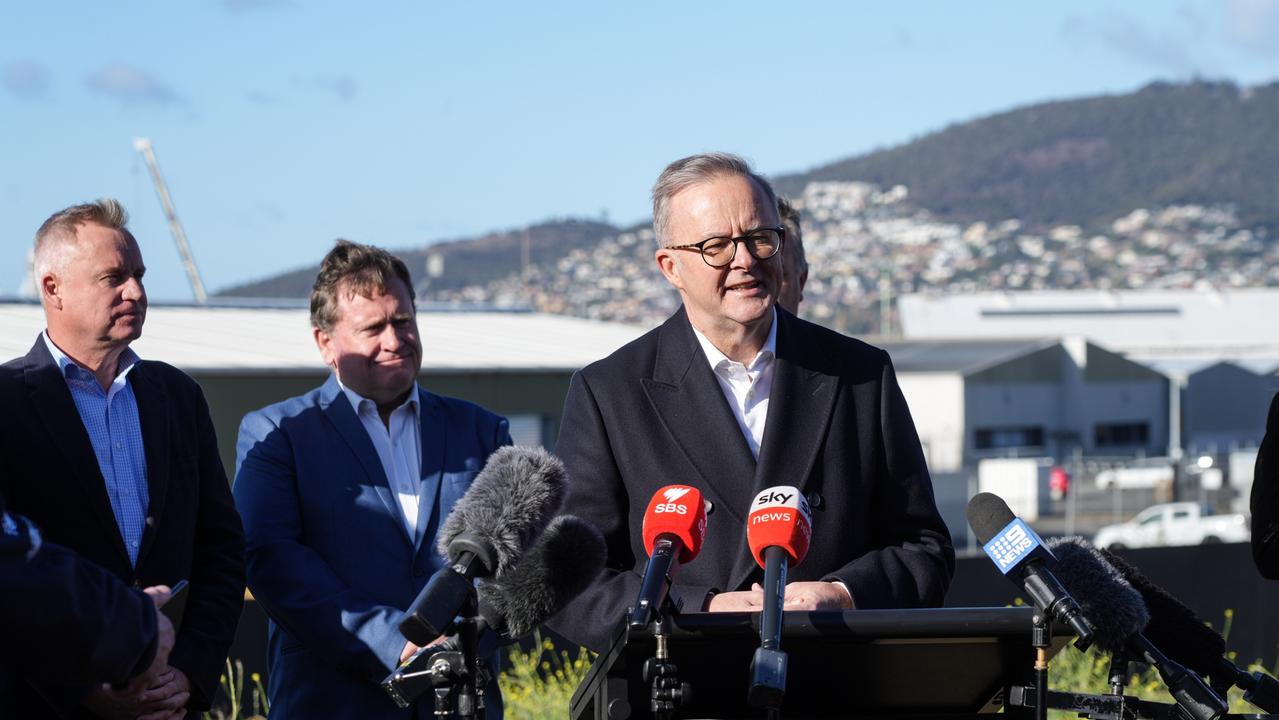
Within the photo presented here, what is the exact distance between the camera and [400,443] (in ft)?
16.4

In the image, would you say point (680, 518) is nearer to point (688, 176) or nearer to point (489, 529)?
point (489, 529)

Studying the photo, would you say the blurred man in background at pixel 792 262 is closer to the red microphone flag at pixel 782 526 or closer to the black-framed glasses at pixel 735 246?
the black-framed glasses at pixel 735 246

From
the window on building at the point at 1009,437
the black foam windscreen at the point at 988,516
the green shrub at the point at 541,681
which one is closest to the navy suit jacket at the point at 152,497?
the black foam windscreen at the point at 988,516

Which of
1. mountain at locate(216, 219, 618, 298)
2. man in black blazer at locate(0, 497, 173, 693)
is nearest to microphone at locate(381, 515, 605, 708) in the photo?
man in black blazer at locate(0, 497, 173, 693)

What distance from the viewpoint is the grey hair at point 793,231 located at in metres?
5.63

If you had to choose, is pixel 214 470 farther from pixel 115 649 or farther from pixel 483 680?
pixel 483 680

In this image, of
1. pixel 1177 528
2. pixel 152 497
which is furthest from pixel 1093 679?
pixel 1177 528

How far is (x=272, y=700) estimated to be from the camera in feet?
16.0

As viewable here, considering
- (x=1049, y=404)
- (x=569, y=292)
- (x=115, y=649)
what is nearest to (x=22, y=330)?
(x=115, y=649)

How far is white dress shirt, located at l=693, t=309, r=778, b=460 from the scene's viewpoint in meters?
4.18

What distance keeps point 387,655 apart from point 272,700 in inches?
26.1

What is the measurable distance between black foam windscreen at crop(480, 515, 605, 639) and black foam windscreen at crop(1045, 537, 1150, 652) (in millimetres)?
959

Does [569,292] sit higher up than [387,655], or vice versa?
[569,292]

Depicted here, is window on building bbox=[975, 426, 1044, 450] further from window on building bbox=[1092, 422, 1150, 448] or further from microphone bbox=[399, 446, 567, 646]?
microphone bbox=[399, 446, 567, 646]
